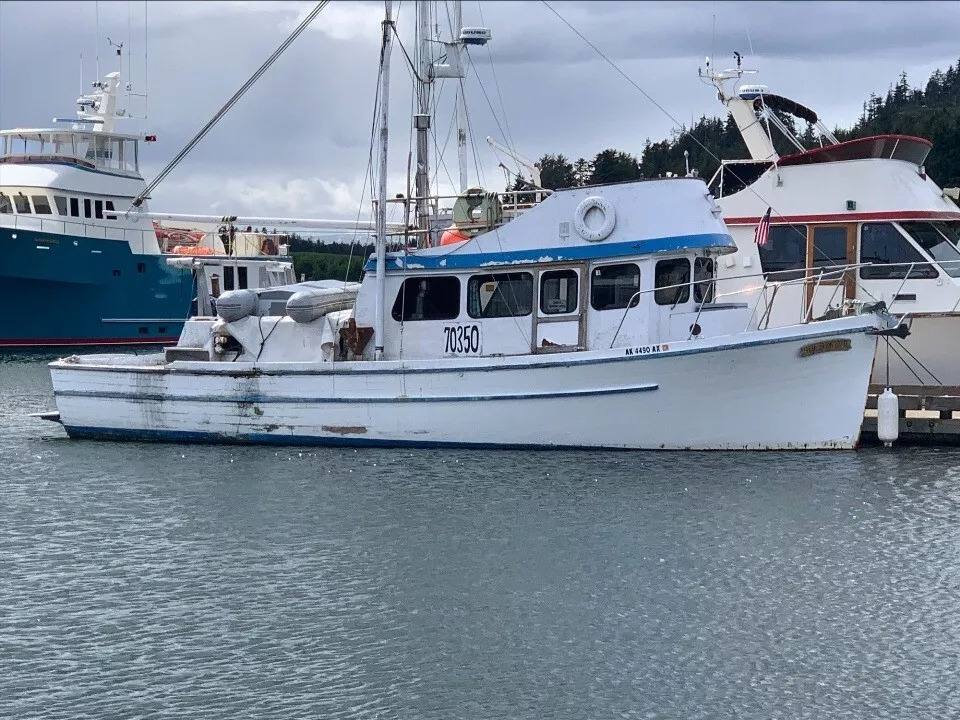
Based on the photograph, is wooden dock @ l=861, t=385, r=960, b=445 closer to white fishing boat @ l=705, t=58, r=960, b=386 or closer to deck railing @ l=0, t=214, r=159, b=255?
white fishing boat @ l=705, t=58, r=960, b=386

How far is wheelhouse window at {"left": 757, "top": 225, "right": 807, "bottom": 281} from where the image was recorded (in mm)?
23688

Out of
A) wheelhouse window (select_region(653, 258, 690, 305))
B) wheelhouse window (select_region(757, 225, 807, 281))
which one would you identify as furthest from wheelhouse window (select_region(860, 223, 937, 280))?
wheelhouse window (select_region(653, 258, 690, 305))

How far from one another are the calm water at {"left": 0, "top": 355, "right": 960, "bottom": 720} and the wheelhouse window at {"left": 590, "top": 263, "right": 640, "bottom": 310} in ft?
7.73

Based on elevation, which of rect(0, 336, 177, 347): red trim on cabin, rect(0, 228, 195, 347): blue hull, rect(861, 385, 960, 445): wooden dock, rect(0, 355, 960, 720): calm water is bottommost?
rect(0, 355, 960, 720): calm water

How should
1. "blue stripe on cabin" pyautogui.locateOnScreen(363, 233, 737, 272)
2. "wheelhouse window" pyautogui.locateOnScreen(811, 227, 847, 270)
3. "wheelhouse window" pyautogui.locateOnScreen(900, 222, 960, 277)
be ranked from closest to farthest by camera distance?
"blue stripe on cabin" pyautogui.locateOnScreen(363, 233, 737, 272) → "wheelhouse window" pyautogui.locateOnScreen(900, 222, 960, 277) → "wheelhouse window" pyautogui.locateOnScreen(811, 227, 847, 270)

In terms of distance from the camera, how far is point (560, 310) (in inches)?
785

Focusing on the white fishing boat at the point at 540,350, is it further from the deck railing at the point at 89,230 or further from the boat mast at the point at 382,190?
the deck railing at the point at 89,230

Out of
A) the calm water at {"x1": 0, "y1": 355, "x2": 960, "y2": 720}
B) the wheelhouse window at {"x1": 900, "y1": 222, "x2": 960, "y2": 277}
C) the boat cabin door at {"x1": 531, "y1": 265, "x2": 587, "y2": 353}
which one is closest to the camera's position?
the calm water at {"x1": 0, "y1": 355, "x2": 960, "y2": 720}

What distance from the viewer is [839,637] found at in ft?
38.7

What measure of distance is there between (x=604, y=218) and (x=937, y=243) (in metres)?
7.30

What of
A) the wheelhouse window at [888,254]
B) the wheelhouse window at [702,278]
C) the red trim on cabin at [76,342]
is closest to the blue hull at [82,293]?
the red trim on cabin at [76,342]

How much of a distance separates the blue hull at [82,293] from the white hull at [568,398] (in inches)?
932

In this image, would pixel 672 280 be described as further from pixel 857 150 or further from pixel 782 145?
pixel 782 145

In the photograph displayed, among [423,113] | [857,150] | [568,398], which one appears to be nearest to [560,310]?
[568,398]
